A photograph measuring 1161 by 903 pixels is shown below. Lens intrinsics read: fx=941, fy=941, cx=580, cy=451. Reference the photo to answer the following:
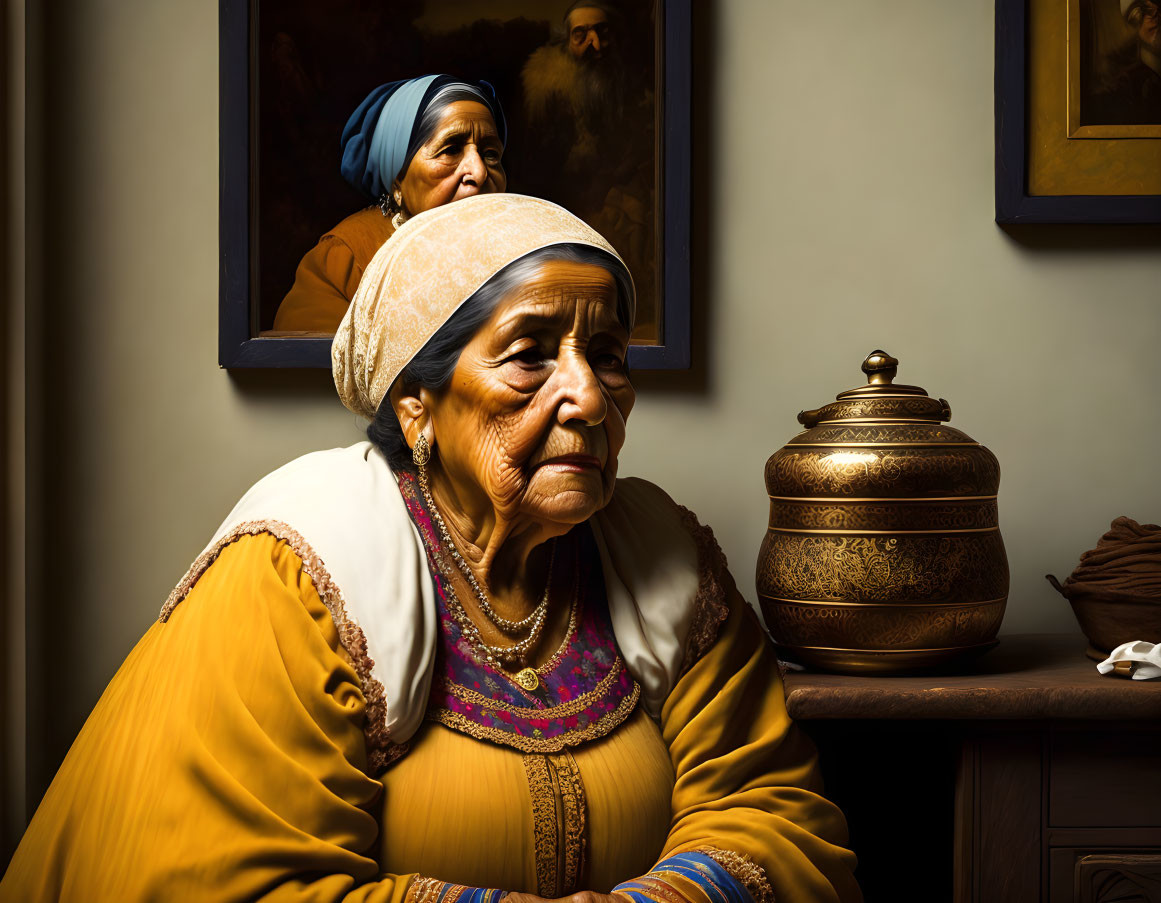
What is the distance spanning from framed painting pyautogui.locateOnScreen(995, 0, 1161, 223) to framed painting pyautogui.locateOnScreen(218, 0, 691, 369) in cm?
63

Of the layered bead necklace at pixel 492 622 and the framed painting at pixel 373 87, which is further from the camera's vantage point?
the framed painting at pixel 373 87

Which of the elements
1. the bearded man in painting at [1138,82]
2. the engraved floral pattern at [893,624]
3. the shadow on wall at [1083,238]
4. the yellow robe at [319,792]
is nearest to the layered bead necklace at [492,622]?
the yellow robe at [319,792]

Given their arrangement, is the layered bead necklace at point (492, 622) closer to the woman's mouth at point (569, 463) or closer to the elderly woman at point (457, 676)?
the elderly woman at point (457, 676)

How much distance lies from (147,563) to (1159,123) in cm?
210

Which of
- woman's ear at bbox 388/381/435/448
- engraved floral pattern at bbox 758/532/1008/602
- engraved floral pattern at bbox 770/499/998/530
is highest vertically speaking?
woman's ear at bbox 388/381/435/448

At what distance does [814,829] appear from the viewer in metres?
1.36

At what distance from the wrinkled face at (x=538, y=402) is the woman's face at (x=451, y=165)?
0.48 metres

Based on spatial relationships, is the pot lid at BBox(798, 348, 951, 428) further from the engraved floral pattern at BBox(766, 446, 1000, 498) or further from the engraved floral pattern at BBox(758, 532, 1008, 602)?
the engraved floral pattern at BBox(758, 532, 1008, 602)

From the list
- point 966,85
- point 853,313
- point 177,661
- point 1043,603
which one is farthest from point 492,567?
point 966,85

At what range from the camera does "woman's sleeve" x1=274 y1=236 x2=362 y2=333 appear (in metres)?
1.72

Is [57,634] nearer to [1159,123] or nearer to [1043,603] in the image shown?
[1043,603]

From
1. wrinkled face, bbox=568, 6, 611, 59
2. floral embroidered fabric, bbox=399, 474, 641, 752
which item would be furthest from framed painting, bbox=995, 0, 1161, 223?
floral embroidered fabric, bbox=399, 474, 641, 752

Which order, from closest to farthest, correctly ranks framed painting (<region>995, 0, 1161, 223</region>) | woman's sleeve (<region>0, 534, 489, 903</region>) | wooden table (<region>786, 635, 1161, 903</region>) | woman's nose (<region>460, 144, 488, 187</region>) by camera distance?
woman's sleeve (<region>0, 534, 489, 903</region>) < wooden table (<region>786, 635, 1161, 903</region>) < woman's nose (<region>460, 144, 488, 187</region>) < framed painting (<region>995, 0, 1161, 223</region>)

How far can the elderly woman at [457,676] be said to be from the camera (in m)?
1.10
